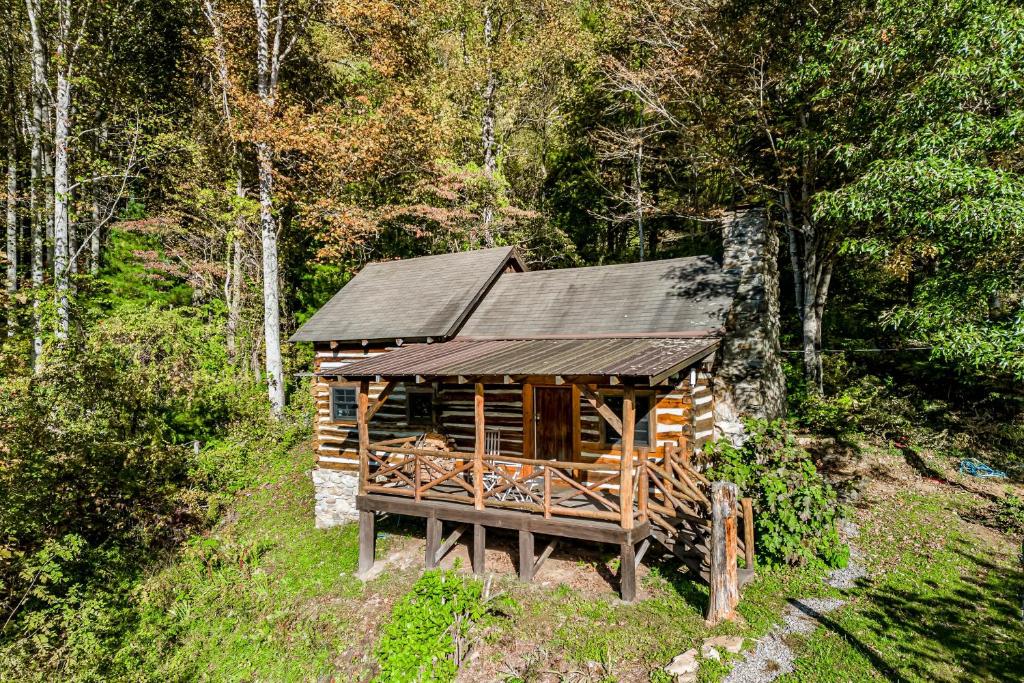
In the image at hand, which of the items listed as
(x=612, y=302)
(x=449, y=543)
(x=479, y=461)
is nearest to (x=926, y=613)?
(x=479, y=461)

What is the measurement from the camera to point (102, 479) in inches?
469

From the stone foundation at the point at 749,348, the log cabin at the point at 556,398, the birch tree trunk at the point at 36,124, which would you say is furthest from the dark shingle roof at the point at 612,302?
the birch tree trunk at the point at 36,124

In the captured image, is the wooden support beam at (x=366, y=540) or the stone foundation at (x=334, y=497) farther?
the stone foundation at (x=334, y=497)

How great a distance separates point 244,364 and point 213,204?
21.3ft

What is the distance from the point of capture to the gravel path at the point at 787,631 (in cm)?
633

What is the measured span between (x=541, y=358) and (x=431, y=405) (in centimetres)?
407

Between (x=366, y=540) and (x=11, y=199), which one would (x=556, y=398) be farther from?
(x=11, y=199)

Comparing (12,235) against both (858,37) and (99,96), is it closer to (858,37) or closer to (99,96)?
(99,96)

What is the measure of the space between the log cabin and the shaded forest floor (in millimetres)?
605

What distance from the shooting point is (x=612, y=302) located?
39.3ft

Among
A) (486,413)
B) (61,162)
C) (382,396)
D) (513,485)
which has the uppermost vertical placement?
(61,162)

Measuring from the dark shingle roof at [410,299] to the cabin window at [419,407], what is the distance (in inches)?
52.6

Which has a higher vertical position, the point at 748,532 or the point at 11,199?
the point at 11,199

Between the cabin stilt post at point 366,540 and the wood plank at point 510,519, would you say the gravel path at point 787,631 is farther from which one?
the cabin stilt post at point 366,540
